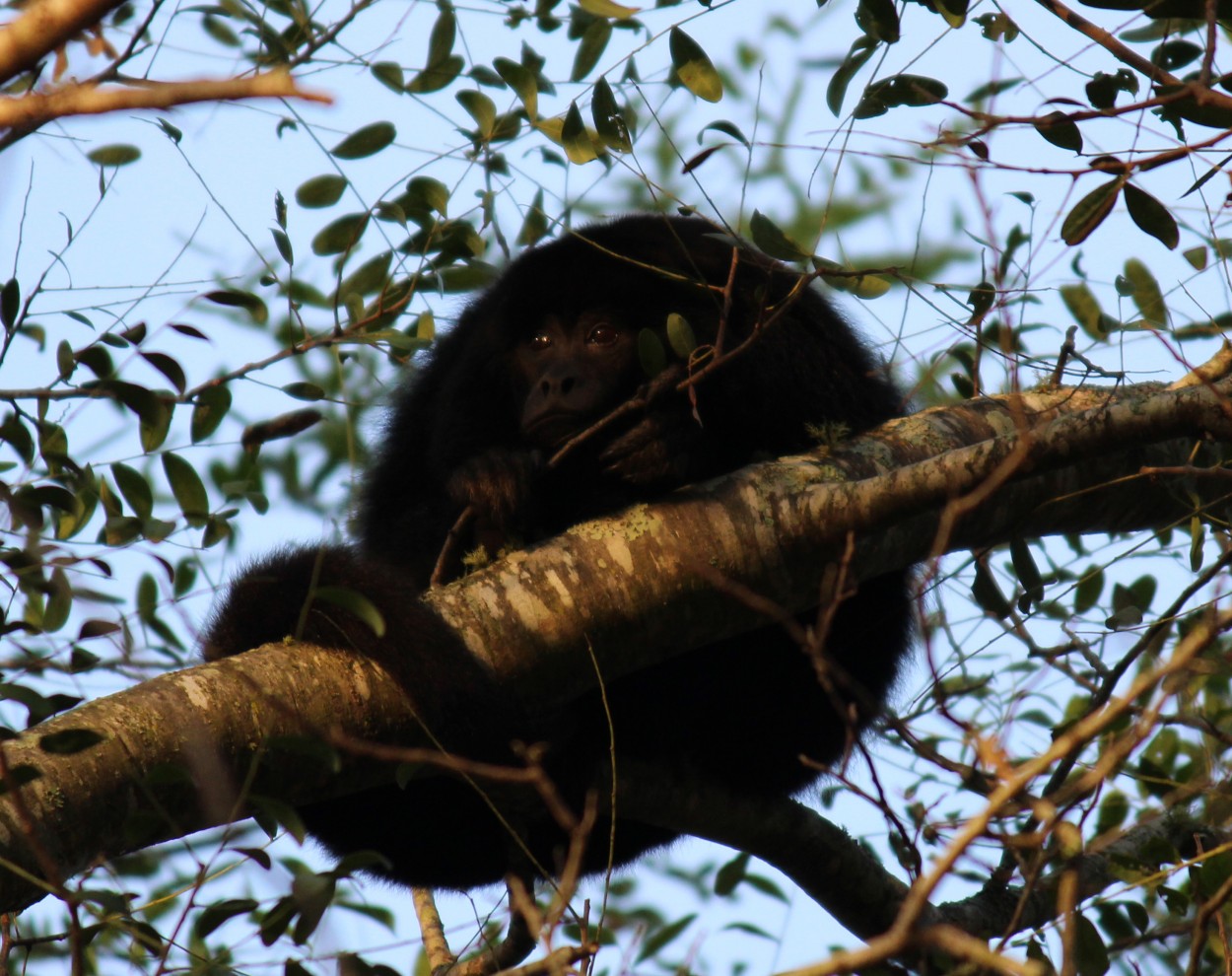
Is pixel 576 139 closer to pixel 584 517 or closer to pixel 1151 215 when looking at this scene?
pixel 584 517

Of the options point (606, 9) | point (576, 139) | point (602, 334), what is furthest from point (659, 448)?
point (606, 9)

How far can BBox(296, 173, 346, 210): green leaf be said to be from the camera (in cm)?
392

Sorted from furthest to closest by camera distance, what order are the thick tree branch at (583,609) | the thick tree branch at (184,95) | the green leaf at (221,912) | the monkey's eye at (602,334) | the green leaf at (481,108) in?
the monkey's eye at (602,334) → the green leaf at (481,108) → the green leaf at (221,912) → the thick tree branch at (583,609) → the thick tree branch at (184,95)

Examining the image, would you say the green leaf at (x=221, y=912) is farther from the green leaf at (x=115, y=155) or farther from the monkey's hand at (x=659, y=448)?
the green leaf at (x=115, y=155)

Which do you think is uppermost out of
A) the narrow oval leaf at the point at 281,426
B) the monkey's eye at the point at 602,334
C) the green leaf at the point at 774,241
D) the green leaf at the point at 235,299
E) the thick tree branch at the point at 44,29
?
the monkey's eye at the point at 602,334

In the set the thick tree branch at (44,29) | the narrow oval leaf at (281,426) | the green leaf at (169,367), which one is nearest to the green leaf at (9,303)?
the green leaf at (169,367)

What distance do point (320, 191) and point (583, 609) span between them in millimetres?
1718

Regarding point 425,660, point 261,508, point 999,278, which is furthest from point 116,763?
point 999,278

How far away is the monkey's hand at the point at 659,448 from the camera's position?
3.63m

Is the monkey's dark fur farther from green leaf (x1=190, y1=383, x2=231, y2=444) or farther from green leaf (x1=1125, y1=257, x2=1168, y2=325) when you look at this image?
green leaf (x1=1125, y1=257, x2=1168, y2=325)

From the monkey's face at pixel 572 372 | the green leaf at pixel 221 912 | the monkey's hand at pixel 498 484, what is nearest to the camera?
the green leaf at pixel 221 912

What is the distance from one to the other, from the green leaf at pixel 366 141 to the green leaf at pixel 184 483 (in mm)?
1146

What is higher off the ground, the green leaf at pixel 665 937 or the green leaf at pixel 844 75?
the green leaf at pixel 844 75

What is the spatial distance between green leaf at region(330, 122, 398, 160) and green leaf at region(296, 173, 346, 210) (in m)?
0.07
